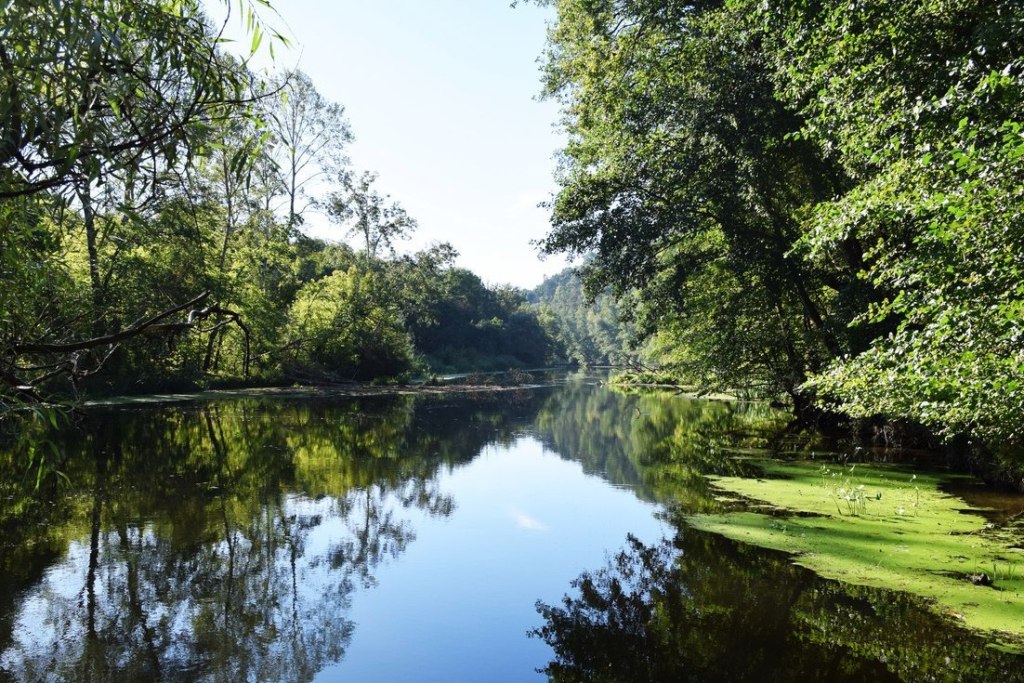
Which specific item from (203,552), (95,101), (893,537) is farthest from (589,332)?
Answer: (95,101)

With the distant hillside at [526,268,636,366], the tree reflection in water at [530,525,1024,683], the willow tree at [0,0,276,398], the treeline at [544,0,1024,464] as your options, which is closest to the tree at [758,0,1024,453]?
the treeline at [544,0,1024,464]

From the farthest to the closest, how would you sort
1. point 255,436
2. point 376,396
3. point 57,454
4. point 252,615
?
point 376,396 → point 255,436 → point 252,615 → point 57,454

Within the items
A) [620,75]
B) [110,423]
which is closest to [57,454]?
[620,75]

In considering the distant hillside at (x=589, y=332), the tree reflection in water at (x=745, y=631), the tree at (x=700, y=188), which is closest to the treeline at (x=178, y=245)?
the tree reflection in water at (x=745, y=631)

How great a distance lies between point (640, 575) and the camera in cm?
751

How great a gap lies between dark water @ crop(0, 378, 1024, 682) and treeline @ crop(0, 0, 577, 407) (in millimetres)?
1114

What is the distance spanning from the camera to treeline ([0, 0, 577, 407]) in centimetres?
261

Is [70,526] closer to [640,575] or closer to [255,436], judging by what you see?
[640,575]

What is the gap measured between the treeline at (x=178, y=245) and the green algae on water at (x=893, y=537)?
621 centimetres

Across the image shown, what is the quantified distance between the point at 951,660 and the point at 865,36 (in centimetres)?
628

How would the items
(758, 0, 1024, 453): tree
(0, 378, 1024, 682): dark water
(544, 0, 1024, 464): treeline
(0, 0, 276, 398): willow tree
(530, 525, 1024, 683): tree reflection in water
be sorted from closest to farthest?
(0, 0, 276, 398): willow tree → (530, 525, 1024, 683): tree reflection in water → (0, 378, 1024, 682): dark water → (758, 0, 1024, 453): tree → (544, 0, 1024, 464): treeline

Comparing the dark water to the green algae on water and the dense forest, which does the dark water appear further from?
the dense forest

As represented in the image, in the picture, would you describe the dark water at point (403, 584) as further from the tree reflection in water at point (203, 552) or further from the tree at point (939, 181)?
the tree at point (939, 181)

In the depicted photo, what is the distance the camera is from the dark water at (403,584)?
5.21 metres
